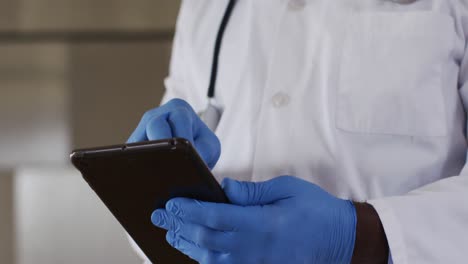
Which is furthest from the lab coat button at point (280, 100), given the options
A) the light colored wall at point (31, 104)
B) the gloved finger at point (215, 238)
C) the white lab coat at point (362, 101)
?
the light colored wall at point (31, 104)

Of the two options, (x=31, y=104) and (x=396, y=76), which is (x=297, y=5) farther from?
(x=31, y=104)

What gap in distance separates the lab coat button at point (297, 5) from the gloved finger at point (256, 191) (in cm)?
28

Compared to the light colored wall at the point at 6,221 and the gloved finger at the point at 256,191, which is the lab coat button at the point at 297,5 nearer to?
the gloved finger at the point at 256,191

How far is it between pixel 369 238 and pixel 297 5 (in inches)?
13.5

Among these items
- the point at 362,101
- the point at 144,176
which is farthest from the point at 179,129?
the point at 362,101

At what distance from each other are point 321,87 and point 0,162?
1.71 meters

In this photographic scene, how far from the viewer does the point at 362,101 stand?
84 centimetres

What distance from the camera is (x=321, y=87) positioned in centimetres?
86

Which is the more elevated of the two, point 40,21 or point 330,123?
point 40,21

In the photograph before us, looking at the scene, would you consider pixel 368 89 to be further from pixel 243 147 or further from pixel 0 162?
pixel 0 162

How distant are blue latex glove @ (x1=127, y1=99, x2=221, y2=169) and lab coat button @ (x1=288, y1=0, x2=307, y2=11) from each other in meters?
0.20

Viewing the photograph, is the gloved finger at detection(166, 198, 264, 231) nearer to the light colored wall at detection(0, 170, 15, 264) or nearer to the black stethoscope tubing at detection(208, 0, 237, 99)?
the black stethoscope tubing at detection(208, 0, 237, 99)

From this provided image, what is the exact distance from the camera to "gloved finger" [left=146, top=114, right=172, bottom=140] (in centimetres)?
78

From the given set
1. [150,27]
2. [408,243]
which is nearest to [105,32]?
[150,27]
